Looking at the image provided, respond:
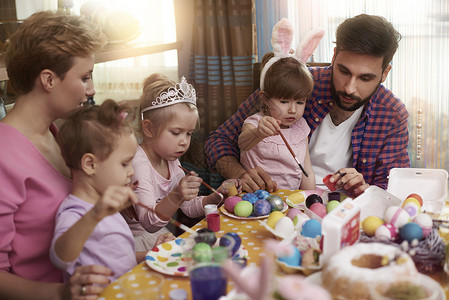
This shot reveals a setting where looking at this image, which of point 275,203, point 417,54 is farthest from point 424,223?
point 417,54

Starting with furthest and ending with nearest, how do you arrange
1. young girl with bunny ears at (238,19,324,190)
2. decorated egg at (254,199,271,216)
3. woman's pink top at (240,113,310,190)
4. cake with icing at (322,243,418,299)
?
woman's pink top at (240,113,310,190)
young girl with bunny ears at (238,19,324,190)
decorated egg at (254,199,271,216)
cake with icing at (322,243,418,299)

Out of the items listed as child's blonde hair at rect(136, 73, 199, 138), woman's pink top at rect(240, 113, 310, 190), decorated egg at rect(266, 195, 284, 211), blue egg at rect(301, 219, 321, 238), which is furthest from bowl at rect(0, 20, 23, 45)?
blue egg at rect(301, 219, 321, 238)

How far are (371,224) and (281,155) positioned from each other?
983 millimetres

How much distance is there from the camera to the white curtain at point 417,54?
110 inches

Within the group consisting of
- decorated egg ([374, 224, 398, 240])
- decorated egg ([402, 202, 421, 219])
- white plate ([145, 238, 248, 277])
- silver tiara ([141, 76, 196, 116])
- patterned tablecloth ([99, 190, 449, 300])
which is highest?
silver tiara ([141, 76, 196, 116])

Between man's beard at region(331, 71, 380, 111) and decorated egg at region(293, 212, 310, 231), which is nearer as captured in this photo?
decorated egg at region(293, 212, 310, 231)

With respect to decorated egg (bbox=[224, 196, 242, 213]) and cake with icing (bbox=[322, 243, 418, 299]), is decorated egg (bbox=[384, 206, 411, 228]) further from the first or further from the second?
decorated egg (bbox=[224, 196, 242, 213])

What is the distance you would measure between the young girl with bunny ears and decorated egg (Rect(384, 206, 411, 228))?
0.84 m

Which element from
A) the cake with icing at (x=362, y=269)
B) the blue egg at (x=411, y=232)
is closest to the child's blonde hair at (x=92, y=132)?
the cake with icing at (x=362, y=269)

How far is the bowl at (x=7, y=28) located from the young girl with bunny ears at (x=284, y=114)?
45.4 inches

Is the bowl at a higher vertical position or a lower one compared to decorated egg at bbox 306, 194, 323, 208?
higher

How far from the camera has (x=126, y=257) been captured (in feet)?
4.61

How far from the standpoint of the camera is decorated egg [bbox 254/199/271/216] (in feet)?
5.16

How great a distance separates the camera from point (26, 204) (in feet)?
4.52
